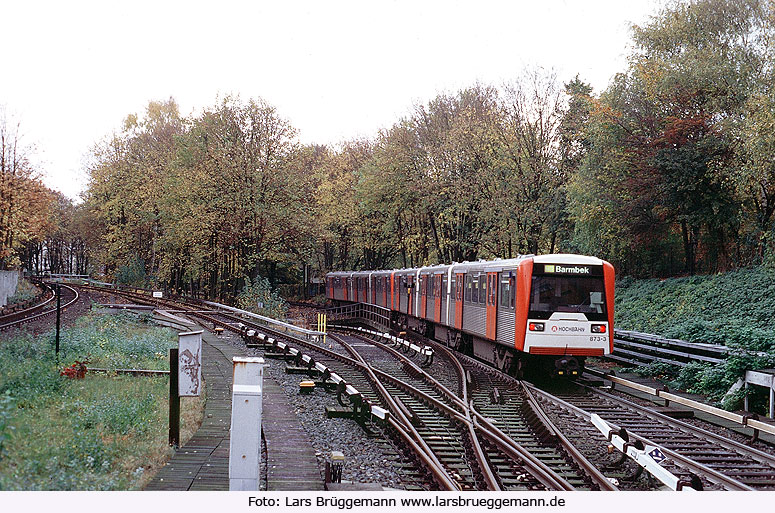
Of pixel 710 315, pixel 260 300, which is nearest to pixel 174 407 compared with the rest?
pixel 710 315

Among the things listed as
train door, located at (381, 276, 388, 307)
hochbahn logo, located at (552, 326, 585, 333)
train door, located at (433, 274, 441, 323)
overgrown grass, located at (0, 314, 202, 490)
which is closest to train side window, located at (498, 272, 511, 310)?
hochbahn logo, located at (552, 326, 585, 333)

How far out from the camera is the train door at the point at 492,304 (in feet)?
51.2

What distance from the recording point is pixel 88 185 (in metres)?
45.6

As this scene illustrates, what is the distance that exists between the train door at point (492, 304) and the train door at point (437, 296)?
6.21 metres

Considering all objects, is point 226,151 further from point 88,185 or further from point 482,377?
point 482,377

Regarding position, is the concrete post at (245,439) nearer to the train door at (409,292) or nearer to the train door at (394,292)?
the train door at (409,292)

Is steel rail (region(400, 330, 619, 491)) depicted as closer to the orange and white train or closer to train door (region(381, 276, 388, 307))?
the orange and white train

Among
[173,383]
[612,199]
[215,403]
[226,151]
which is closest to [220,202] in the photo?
[226,151]

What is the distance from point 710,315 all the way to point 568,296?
6316mm

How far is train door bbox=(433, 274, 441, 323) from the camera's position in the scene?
22589mm

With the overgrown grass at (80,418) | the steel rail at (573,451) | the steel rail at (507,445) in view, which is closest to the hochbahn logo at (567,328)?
the steel rail at (573,451)

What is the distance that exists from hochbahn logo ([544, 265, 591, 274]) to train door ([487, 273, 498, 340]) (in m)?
2.22

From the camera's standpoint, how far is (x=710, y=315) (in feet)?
58.3

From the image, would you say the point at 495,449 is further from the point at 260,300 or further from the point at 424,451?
the point at 260,300
